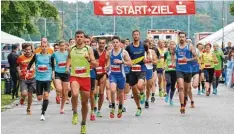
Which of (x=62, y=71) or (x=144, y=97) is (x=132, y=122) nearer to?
(x=62, y=71)

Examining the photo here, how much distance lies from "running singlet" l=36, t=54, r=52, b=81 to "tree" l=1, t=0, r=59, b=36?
3249 cm

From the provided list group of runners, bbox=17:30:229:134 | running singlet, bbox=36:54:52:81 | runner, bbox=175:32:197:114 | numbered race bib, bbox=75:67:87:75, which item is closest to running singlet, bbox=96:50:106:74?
group of runners, bbox=17:30:229:134

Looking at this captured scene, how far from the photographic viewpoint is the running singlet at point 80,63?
42.7ft

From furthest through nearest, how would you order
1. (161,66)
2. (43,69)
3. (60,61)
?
(161,66)
(60,61)
(43,69)

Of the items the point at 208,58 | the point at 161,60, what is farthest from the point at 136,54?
the point at 208,58

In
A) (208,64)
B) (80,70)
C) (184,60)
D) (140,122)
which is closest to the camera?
(80,70)

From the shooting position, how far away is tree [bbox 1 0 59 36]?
51.3m

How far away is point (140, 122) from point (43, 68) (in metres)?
3.02

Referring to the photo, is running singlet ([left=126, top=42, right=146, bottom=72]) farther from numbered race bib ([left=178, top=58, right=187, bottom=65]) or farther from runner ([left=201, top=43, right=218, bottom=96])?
runner ([left=201, top=43, right=218, bottom=96])

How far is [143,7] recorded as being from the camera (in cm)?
4066

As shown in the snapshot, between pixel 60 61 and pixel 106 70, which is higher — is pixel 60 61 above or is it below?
above

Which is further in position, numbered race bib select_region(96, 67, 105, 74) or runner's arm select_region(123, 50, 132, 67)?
numbered race bib select_region(96, 67, 105, 74)

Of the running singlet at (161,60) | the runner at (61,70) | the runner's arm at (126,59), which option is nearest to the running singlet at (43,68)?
the runner at (61,70)

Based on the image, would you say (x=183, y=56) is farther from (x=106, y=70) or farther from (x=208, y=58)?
(x=208, y=58)
